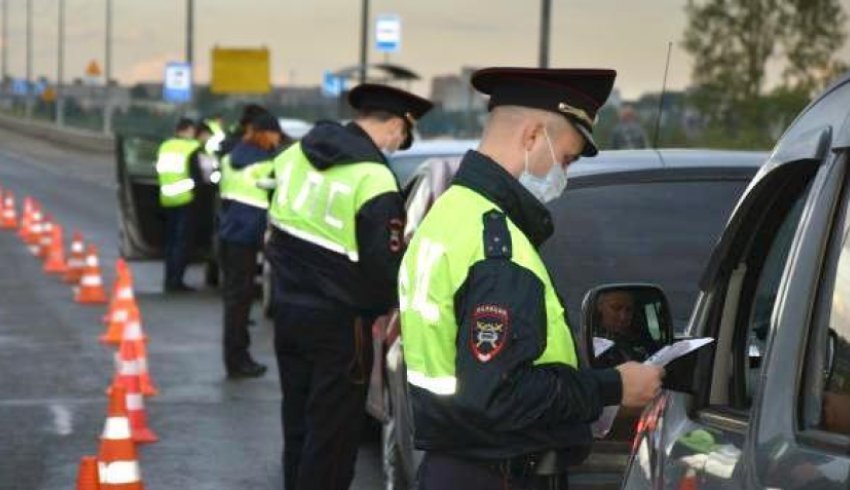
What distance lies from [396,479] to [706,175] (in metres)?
2.03

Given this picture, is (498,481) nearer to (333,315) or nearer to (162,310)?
(333,315)

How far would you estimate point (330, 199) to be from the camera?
7344 millimetres

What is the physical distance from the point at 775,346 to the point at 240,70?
243ft

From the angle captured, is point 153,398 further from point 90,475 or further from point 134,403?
point 90,475

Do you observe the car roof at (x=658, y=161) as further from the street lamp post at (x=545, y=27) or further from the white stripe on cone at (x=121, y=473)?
the street lamp post at (x=545, y=27)

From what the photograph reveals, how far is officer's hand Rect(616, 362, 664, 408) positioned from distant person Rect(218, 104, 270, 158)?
391 inches

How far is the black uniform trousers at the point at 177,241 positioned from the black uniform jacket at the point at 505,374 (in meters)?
15.5

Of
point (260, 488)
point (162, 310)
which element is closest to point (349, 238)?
point (260, 488)

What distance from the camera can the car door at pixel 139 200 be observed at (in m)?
21.0

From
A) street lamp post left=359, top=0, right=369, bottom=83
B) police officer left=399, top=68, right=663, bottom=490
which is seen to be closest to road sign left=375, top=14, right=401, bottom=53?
street lamp post left=359, top=0, right=369, bottom=83

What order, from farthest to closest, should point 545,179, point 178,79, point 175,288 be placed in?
point 178,79, point 175,288, point 545,179

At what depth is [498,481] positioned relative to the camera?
4.38m

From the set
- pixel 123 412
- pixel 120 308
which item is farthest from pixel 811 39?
pixel 123 412

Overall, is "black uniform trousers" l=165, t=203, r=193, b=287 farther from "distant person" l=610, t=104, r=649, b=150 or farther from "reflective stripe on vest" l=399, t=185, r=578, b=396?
"reflective stripe on vest" l=399, t=185, r=578, b=396
